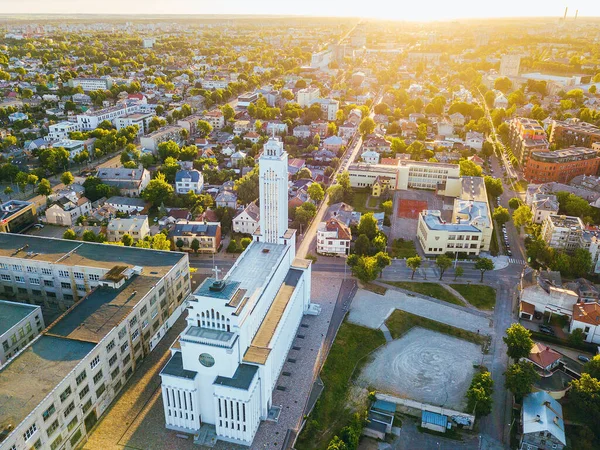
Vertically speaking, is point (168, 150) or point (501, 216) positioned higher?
point (168, 150)

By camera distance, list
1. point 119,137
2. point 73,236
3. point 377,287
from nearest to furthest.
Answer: point 377,287 → point 73,236 → point 119,137

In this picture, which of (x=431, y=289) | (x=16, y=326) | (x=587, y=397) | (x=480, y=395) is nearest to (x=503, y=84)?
(x=431, y=289)

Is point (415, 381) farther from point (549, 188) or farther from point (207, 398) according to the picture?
point (549, 188)

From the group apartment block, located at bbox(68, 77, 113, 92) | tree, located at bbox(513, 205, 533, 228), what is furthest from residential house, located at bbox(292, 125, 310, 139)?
apartment block, located at bbox(68, 77, 113, 92)

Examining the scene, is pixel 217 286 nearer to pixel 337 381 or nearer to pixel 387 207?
pixel 337 381

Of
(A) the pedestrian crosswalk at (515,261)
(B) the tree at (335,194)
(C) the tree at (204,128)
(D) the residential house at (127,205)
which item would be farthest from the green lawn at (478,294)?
(C) the tree at (204,128)

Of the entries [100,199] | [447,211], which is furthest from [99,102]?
[447,211]
